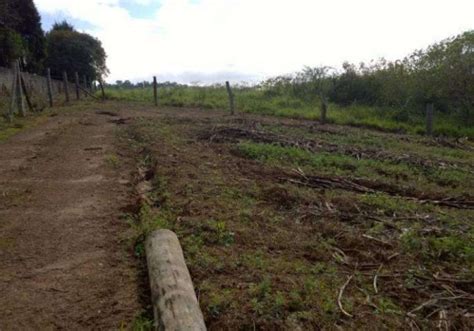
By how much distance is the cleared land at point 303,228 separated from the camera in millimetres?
3057

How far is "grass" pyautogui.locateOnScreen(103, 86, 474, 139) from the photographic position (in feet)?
47.4

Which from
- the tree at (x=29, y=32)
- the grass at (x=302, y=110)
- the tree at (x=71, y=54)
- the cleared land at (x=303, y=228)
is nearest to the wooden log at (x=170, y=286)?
the cleared land at (x=303, y=228)

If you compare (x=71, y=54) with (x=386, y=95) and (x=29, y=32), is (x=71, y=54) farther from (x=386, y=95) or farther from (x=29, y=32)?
(x=386, y=95)

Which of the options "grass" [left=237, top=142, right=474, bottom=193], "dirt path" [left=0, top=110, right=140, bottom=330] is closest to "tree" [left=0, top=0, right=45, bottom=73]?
"dirt path" [left=0, top=110, right=140, bottom=330]

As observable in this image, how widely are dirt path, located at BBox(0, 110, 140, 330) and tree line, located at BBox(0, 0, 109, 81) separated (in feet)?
70.0

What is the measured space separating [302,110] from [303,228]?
1354 centimetres

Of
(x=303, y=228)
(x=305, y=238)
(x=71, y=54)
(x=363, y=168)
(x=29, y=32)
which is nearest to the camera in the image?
(x=305, y=238)

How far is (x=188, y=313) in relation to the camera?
277cm

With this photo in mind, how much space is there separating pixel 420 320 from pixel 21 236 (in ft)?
12.3

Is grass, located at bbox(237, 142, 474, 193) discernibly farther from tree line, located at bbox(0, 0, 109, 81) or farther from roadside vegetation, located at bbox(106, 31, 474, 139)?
tree line, located at bbox(0, 0, 109, 81)

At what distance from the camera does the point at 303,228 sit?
181 inches

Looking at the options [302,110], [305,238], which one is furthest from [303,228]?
[302,110]

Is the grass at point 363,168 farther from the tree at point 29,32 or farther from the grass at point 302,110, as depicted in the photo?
the tree at point 29,32

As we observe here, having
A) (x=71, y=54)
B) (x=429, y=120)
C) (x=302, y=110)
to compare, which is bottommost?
(x=302, y=110)
